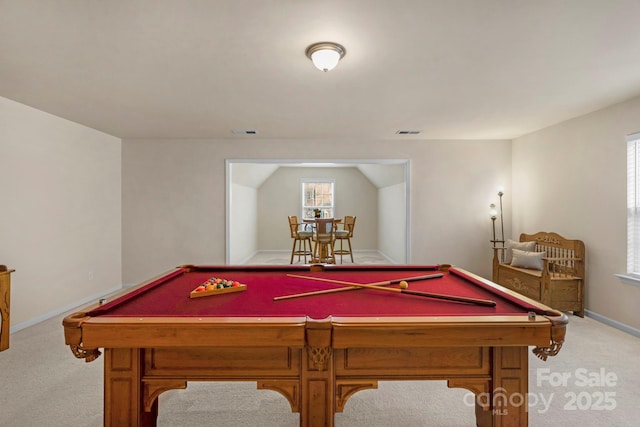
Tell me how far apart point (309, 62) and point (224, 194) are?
3027mm

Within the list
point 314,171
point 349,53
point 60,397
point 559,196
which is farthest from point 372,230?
point 60,397

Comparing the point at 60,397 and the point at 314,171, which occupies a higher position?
the point at 314,171

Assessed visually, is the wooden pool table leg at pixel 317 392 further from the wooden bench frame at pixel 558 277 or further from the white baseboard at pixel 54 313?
the white baseboard at pixel 54 313

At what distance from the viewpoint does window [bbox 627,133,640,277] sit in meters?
3.18

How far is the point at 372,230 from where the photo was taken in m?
8.86

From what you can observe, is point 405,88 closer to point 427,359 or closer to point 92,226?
point 427,359

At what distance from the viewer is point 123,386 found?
1.43 m

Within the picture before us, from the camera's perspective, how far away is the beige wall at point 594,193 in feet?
10.8

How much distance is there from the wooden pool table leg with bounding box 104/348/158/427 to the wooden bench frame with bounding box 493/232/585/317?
3996 mm

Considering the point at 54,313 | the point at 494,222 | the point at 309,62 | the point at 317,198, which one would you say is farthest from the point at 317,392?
the point at 317,198

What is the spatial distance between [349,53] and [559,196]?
3.51m

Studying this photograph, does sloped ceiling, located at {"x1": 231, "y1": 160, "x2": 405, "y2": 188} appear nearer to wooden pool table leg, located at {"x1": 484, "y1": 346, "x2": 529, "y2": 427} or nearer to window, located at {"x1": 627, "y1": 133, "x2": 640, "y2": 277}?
window, located at {"x1": 627, "y1": 133, "x2": 640, "y2": 277}

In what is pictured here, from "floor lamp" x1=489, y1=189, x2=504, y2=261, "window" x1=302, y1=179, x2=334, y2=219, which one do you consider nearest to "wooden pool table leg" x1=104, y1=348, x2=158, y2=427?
"floor lamp" x1=489, y1=189, x2=504, y2=261

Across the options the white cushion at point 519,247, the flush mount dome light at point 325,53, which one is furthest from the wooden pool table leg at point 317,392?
the white cushion at point 519,247
